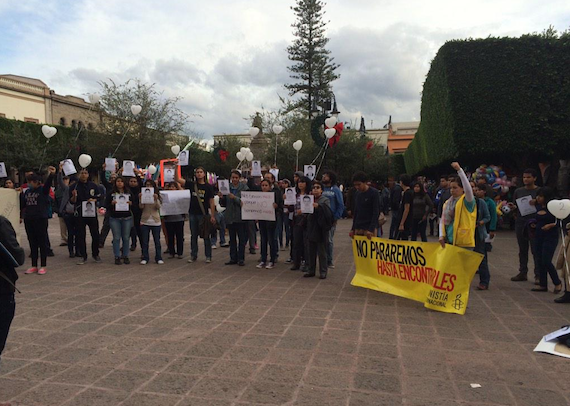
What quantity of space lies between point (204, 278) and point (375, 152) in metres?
38.0

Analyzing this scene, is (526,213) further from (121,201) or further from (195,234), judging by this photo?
(121,201)

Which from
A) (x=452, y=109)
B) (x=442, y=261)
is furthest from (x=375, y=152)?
(x=442, y=261)

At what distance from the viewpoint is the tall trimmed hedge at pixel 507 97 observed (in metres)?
15.5

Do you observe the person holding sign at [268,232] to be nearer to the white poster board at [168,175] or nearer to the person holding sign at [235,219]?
the person holding sign at [235,219]

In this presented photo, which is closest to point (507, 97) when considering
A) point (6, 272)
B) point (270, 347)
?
point (270, 347)

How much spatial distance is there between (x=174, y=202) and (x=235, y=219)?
1.47 meters

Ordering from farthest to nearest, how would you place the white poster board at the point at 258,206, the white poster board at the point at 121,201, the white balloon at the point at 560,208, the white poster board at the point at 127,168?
the white poster board at the point at 127,168, the white poster board at the point at 121,201, the white poster board at the point at 258,206, the white balloon at the point at 560,208

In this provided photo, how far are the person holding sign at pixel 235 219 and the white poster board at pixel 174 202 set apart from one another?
2.82 ft

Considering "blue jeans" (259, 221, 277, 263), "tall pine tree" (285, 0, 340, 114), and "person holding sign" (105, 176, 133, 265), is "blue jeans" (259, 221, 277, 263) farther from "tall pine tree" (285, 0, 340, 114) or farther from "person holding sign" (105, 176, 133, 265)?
"tall pine tree" (285, 0, 340, 114)

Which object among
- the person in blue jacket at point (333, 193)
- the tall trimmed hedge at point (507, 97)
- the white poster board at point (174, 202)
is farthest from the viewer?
the tall trimmed hedge at point (507, 97)

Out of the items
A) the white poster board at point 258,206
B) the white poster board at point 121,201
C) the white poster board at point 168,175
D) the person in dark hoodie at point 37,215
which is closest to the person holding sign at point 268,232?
the white poster board at point 258,206

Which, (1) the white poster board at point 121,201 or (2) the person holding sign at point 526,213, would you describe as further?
(1) the white poster board at point 121,201

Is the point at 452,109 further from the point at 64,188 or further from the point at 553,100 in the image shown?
the point at 64,188

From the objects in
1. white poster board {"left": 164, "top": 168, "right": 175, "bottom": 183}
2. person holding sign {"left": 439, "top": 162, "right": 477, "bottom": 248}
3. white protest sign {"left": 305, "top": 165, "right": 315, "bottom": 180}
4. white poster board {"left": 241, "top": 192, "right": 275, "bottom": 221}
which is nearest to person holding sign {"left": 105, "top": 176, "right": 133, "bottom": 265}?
white poster board {"left": 164, "top": 168, "right": 175, "bottom": 183}
